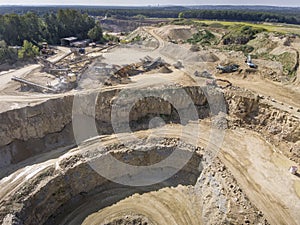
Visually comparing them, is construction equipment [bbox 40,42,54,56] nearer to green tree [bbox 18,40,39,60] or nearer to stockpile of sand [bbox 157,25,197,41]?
green tree [bbox 18,40,39,60]

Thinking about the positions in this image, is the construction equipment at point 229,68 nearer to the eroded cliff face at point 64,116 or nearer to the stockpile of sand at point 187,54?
the stockpile of sand at point 187,54

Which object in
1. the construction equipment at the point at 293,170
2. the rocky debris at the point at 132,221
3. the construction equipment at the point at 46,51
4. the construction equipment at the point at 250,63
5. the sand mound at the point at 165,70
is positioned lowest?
Answer: the rocky debris at the point at 132,221

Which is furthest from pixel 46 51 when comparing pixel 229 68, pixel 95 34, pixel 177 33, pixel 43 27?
pixel 229 68

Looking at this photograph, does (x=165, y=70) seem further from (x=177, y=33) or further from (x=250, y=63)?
(x=177, y=33)

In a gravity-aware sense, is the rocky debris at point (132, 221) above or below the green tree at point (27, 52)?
below

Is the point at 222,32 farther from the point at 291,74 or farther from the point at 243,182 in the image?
the point at 243,182

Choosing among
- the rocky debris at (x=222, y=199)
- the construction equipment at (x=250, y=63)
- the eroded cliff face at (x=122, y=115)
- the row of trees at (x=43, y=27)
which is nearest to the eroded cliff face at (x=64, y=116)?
the eroded cliff face at (x=122, y=115)

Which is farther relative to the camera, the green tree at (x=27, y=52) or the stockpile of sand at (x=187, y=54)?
the green tree at (x=27, y=52)

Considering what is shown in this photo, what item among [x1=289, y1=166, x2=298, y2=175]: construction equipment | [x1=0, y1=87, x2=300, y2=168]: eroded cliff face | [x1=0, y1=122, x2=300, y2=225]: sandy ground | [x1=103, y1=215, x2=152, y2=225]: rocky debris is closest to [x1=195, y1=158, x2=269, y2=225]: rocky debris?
[x1=0, y1=122, x2=300, y2=225]: sandy ground
